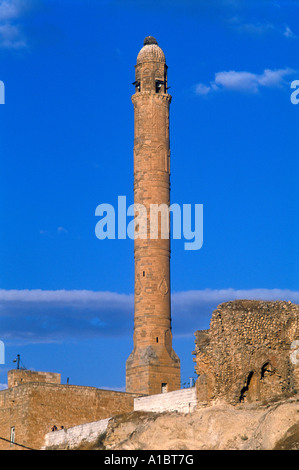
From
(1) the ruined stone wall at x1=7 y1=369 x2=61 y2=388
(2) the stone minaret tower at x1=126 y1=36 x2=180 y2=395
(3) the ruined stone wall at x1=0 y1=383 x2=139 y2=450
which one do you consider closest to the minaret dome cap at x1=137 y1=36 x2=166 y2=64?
(2) the stone minaret tower at x1=126 y1=36 x2=180 y2=395

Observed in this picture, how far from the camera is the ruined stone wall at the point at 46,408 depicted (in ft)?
127

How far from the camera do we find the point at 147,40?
169ft

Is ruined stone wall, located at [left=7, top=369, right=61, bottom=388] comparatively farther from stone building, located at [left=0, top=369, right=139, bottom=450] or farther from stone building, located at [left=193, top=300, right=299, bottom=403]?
stone building, located at [left=193, top=300, right=299, bottom=403]

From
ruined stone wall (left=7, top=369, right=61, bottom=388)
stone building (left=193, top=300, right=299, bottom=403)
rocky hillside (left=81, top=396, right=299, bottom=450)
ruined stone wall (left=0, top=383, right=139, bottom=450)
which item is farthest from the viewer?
ruined stone wall (left=7, top=369, right=61, bottom=388)

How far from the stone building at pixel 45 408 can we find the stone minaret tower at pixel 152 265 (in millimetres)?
5177

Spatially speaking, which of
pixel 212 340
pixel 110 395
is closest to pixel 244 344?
pixel 212 340

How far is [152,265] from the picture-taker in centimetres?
4697

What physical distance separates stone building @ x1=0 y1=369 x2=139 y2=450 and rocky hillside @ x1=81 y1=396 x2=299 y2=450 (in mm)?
6232

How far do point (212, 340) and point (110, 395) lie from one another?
10.1 metres

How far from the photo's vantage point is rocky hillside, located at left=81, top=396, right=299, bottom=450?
88.5 feet

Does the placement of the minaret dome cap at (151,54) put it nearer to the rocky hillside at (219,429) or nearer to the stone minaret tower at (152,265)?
the stone minaret tower at (152,265)

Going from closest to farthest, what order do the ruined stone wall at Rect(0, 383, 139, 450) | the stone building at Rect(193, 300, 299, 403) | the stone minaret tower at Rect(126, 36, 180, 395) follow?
the stone building at Rect(193, 300, 299, 403), the ruined stone wall at Rect(0, 383, 139, 450), the stone minaret tower at Rect(126, 36, 180, 395)
